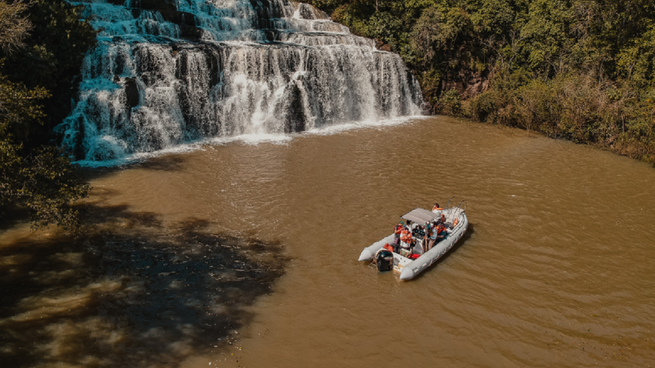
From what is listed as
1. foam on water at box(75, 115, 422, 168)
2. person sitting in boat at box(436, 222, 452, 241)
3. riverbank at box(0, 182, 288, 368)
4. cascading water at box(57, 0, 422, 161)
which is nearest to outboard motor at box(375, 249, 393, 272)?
person sitting in boat at box(436, 222, 452, 241)

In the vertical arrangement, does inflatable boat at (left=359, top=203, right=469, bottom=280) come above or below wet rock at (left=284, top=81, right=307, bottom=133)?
below

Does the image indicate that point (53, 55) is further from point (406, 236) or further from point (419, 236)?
point (419, 236)

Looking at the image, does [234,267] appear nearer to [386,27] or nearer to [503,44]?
[386,27]

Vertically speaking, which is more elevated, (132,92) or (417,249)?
(132,92)

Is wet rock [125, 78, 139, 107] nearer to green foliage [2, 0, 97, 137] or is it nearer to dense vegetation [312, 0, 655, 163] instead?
green foliage [2, 0, 97, 137]

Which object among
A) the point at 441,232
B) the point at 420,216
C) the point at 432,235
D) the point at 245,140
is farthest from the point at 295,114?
the point at 432,235

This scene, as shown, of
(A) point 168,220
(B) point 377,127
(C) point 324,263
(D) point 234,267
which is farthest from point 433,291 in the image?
(B) point 377,127
